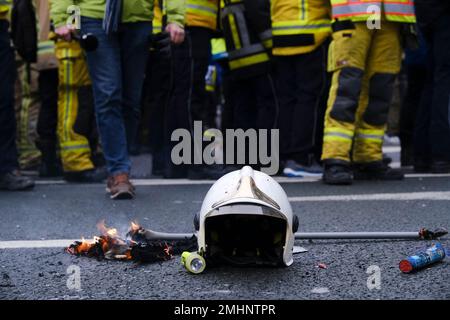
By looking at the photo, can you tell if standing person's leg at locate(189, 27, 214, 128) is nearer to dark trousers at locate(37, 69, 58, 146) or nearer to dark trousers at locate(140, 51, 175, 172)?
dark trousers at locate(140, 51, 175, 172)

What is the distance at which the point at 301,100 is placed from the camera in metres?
6.74

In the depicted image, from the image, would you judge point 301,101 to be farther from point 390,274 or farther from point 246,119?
point 390,274

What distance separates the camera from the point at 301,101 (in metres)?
6.74

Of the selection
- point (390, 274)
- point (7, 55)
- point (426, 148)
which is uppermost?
point (7, 55)

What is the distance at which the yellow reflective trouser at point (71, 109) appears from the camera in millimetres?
6551

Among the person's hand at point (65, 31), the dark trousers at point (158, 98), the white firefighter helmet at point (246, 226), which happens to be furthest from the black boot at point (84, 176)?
→ the white firefighter helmet at point (246, 226)

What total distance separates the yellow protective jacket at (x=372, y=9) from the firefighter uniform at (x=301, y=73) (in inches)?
19.9

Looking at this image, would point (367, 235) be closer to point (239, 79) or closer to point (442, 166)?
point (442, 166)

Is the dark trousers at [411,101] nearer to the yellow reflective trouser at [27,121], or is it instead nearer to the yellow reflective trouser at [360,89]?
the yellow reflective trouser at [360,89]

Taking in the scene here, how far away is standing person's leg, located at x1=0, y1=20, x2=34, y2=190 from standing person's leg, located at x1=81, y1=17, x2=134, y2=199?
2.55ft

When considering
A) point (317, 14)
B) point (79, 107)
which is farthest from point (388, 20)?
point (79, 107)

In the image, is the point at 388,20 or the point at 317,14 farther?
the point at 317,14

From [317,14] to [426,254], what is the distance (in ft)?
11.7

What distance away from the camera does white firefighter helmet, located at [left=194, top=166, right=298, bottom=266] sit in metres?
3.09
